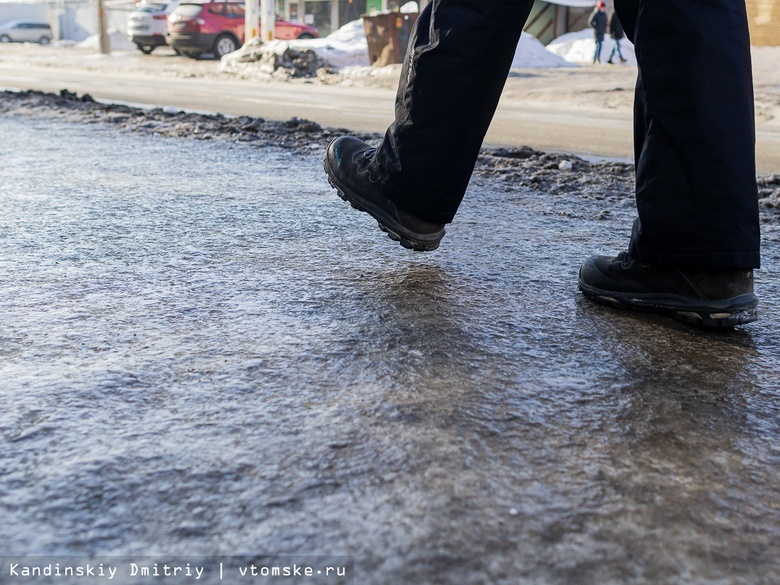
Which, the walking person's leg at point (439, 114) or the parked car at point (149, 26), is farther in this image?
the parked car at point (149, 26)

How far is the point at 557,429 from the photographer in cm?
137

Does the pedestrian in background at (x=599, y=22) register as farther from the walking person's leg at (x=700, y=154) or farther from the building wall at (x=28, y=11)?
the building wall at (x=28, y=11)


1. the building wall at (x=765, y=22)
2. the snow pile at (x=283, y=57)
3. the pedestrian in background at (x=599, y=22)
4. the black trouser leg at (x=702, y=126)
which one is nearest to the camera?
the black trouser leg at (x=702, y=126)

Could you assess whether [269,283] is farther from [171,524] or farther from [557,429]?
[171,524]

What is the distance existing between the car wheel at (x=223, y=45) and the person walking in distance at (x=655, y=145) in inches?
916

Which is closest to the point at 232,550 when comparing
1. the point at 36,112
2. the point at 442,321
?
the point at 442,321

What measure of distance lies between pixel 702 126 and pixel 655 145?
0.37 ft

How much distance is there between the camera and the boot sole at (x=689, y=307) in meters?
1.88

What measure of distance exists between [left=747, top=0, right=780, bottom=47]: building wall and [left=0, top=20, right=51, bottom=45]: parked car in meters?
35.3

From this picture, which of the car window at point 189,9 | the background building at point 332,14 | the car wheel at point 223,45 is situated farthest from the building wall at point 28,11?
the car window at point 189,9

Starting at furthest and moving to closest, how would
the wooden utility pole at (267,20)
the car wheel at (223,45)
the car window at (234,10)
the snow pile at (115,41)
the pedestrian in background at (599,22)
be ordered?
the snow pile at (115,41) < the car window at (234,10) < the car wheel at (223,45) < the pedestrian in background at (599,22) < the wooden utility pole at (267,20)

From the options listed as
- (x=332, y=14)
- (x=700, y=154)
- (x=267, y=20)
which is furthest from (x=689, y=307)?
(x=332, y=14)

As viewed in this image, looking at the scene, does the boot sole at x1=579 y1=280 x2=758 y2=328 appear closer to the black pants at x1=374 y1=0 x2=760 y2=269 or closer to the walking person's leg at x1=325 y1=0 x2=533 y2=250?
the black pants at x1=374 y1=0 x2=760 y2=269

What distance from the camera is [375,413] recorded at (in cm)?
139
